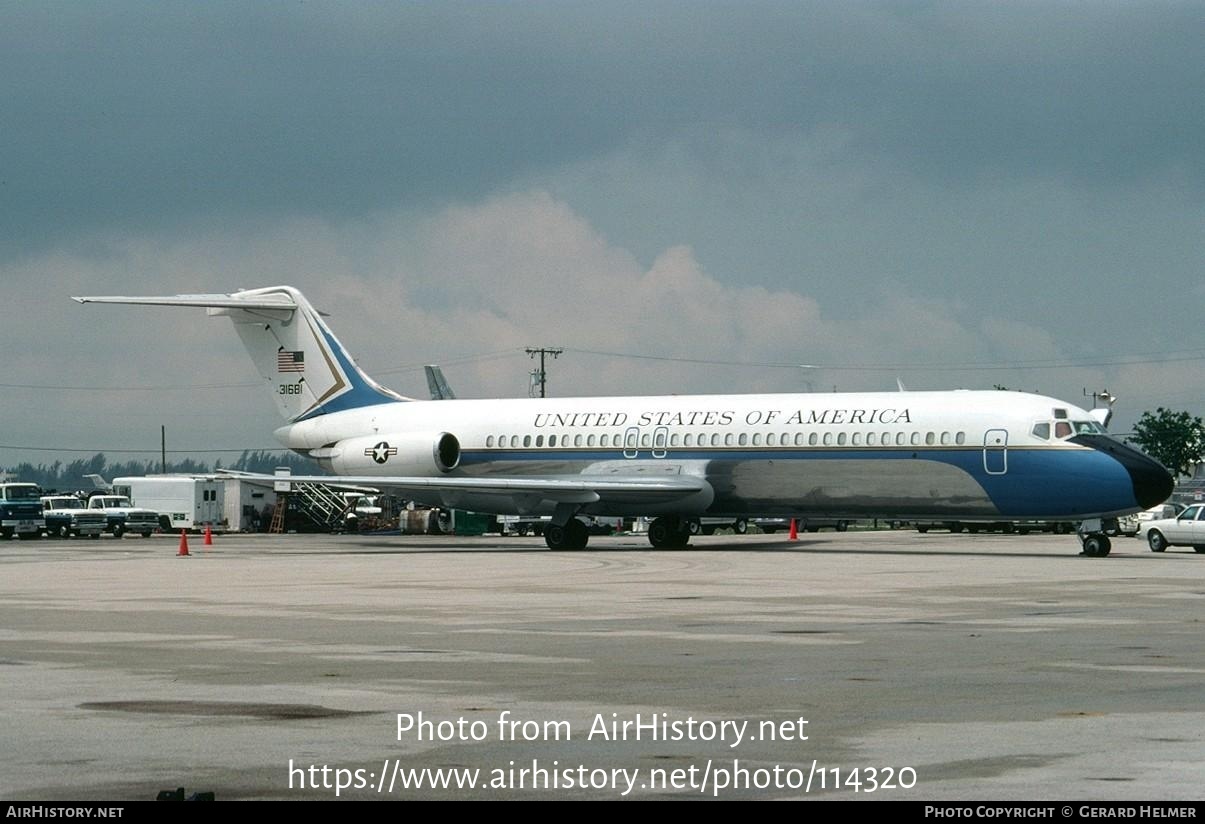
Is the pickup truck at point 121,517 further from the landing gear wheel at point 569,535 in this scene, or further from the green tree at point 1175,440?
the green tree at point 1175,440

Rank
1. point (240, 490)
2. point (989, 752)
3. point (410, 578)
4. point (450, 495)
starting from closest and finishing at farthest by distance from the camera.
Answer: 1. point (989, 752)
2. point (410, 578)
3. point (450, 495)
4. point (240, 490)

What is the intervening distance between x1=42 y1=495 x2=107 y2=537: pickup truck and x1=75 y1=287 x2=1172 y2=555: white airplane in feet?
53.0

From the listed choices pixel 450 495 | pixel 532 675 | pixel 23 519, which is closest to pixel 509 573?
pixel 450 495

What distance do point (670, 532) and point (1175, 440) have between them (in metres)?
98.4

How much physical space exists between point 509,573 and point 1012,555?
14200 millimetres

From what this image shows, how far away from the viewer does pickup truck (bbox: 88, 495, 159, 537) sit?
6800 cm

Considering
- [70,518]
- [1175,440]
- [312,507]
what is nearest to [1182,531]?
[70,518]

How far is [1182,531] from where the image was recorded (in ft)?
149

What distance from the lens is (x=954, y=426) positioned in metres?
41.7

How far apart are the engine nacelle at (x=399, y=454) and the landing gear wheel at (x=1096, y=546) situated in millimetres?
18666

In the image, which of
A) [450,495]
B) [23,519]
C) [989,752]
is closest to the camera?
[989,752]

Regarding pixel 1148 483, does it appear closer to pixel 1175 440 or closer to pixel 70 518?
pixel 70 518

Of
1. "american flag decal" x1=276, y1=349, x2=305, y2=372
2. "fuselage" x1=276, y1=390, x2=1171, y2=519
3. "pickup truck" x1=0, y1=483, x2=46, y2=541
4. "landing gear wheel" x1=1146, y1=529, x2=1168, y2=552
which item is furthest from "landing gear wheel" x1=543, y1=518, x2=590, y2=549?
"pickup truck" x1=0, y1=483, x2=46, y2=541

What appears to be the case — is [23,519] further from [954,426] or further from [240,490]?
[954,426]
